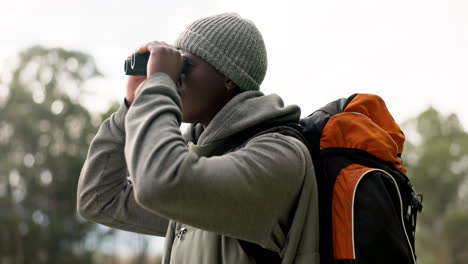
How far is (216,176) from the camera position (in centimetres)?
173

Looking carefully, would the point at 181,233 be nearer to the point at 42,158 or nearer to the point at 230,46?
the point at 230,46

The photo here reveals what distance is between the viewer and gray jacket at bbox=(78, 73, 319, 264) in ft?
5.57

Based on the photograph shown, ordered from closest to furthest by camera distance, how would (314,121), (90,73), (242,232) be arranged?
(242,232) → (314,121) → (90,73)

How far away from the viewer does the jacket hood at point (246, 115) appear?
2102mm

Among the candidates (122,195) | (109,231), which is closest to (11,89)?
(109,231)

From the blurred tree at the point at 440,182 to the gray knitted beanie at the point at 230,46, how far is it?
25.3 m

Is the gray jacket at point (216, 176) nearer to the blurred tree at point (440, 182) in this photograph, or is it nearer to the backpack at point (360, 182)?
the backpack at point (360, 182)

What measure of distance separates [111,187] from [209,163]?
2.78 feet

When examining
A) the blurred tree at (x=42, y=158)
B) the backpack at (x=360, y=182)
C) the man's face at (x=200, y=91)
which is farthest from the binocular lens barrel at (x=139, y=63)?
the blurred tree at (x=42, y=158)

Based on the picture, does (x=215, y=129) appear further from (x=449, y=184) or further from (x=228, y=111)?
(x=449, y=184)

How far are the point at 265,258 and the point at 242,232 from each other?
17cm

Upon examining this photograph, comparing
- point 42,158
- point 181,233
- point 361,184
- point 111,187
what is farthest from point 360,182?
point 42,158

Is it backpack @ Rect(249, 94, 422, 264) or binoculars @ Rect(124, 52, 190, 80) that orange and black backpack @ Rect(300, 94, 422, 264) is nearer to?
backpack @ Rect(249, 94, 422, 264)

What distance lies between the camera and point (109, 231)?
26.1 metres
